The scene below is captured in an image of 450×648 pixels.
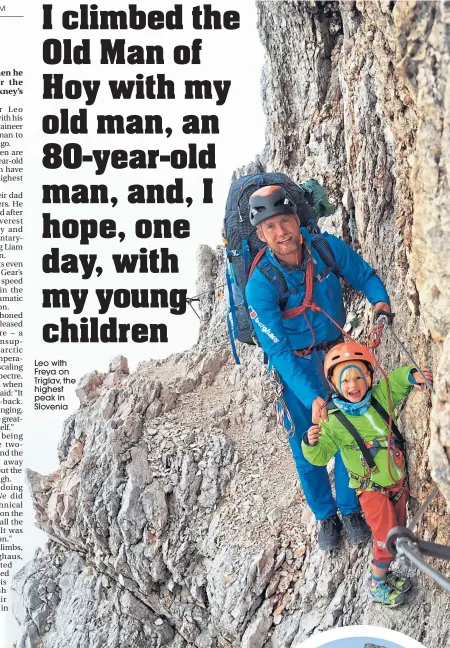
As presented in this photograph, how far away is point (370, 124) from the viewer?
6.45 meters

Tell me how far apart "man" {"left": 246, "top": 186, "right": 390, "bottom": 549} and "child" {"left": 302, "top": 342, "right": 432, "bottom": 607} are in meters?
0.19

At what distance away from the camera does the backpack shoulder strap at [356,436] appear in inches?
186

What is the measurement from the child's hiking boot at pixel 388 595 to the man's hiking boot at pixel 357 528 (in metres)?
0.65

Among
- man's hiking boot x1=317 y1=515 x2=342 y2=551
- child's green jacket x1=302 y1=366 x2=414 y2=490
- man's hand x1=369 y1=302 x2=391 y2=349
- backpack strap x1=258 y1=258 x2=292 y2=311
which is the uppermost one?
backpack strap x1=258 y1=258 x2=292 y2=311

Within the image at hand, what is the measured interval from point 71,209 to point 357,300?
440 cm

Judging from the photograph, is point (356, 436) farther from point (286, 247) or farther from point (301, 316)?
point (286, 247)

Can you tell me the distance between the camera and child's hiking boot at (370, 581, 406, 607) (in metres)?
5.32

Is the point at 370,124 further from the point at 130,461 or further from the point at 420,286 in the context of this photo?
the point at 130,461

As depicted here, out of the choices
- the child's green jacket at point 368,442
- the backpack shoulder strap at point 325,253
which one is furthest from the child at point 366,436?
the backpack shoulder strap at point 325,253

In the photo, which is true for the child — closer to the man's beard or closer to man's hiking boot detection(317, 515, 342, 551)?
the man's beard

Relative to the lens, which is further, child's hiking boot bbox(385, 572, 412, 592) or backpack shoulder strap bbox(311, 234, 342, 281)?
backpack shoulder strap bbox(311, 234, 342, 281)

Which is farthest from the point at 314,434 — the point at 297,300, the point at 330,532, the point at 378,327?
the point at 330,532

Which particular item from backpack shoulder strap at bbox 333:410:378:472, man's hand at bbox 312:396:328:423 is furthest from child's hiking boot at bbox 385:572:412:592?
man's hand at bbox 312:396:328:423

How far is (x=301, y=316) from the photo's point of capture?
5.46 meters
